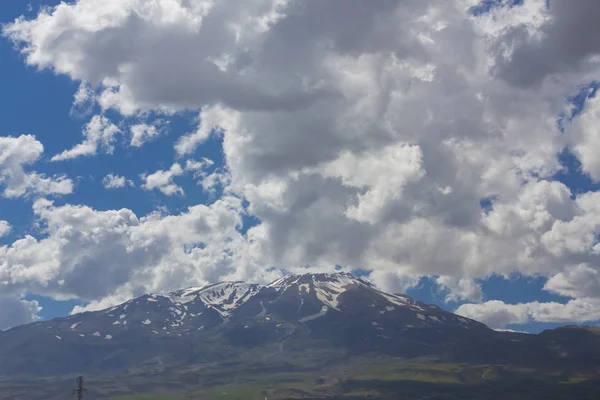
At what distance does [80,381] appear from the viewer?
584 ft

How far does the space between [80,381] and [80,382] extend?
1.02ft

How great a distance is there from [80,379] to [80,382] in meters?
5.09

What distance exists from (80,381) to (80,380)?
170 centimetres

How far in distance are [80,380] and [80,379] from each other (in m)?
3.16

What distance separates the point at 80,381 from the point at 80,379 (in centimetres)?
485

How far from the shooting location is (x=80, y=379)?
183 metres

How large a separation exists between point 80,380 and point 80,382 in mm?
1950

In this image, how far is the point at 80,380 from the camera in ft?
590
